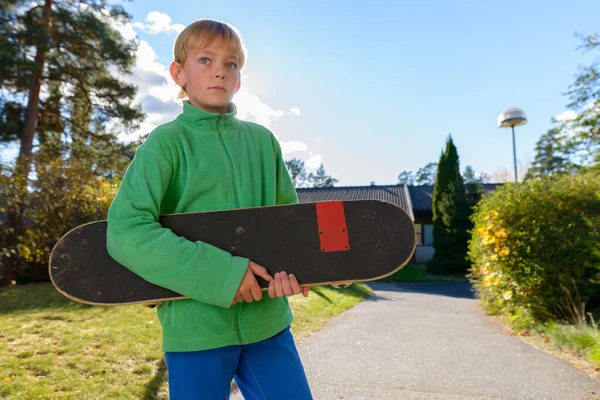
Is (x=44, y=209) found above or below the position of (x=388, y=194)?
below

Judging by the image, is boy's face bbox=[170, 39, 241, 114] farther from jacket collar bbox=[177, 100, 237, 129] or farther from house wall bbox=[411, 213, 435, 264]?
house wall bbox=[411, 213, 435, 264]

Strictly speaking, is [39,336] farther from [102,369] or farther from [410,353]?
[410,353]

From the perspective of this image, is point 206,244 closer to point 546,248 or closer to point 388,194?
point 546,248

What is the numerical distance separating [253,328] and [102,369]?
3283 mm

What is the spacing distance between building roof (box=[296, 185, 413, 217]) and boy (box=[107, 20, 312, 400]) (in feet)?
89.7

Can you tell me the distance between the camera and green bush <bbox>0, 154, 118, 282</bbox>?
914 centimetres

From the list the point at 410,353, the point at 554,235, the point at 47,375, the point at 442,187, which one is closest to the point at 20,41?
the point at 47,375

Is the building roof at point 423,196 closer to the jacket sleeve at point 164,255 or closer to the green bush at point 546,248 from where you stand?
the green bush at point 546,248

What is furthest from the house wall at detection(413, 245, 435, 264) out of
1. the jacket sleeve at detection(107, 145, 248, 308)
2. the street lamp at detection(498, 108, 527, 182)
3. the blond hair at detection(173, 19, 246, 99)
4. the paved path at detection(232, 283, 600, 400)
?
the jacket sleeve at detection(107, 145, 248, 308)

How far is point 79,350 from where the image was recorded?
455 centimetres

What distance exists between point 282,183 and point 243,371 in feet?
2.42

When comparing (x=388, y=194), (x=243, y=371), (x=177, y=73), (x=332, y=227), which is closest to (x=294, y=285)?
(x=332, y=227)

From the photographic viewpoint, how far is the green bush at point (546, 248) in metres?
6.39

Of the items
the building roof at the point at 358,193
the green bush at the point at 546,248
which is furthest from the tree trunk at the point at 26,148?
the building roof at the point at 358,193
